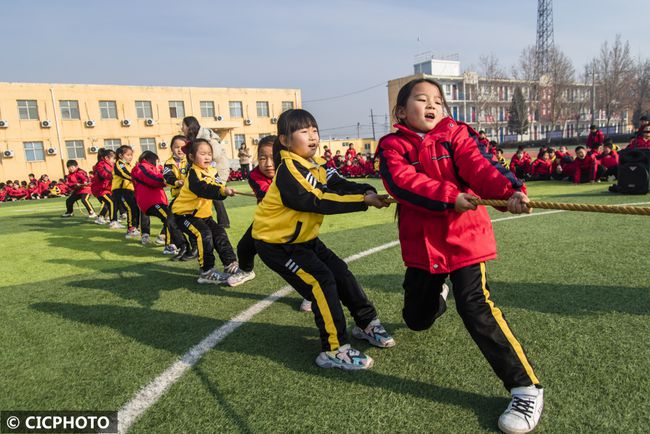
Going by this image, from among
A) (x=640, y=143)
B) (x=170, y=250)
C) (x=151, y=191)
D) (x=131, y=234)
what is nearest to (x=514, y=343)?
(x=170, y=250)

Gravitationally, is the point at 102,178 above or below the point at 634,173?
above

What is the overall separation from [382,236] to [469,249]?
4.38 meters

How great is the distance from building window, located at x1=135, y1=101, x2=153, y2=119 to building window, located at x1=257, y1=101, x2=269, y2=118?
35.1 ft

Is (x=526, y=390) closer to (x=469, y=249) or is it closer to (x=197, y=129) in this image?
(x=469, y=249)

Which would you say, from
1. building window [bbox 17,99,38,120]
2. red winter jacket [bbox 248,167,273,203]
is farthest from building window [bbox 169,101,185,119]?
red winter jacket [bbox 248,167,273,203]

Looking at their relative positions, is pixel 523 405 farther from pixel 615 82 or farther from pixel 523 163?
pixel 615 82

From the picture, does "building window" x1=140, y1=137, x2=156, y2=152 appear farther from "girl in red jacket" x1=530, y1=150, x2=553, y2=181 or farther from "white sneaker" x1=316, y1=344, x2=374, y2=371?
"white sneaker" x1=316, y1=344, x2=374, y2=371

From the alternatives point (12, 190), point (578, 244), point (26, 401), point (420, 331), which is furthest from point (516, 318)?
point (12, 190)

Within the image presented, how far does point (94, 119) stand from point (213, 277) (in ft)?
123

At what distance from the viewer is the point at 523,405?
2.14 m

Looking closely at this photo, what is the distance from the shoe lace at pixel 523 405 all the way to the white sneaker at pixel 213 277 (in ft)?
10.9

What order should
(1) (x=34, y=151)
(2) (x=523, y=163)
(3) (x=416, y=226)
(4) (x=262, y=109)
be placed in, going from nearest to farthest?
(3) (x=416, y=226)
(2) (x=523, y=163)
(1) (x=34, y=151)
(4) (x=262, y=109)

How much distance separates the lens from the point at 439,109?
102 inches

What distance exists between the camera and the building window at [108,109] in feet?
121
